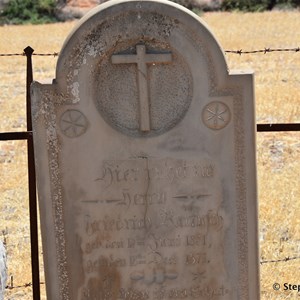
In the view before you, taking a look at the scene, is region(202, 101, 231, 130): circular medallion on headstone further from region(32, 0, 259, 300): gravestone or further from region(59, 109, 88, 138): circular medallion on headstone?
region(59, 109, 88, 138): circular medallion on headstone

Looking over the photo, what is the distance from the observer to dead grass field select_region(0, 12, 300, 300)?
18.5ft

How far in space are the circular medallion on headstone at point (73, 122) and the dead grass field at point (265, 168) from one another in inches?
9.0

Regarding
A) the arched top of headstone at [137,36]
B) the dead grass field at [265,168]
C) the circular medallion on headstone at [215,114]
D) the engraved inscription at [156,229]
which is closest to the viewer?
the arched top of headstone at [137,36]

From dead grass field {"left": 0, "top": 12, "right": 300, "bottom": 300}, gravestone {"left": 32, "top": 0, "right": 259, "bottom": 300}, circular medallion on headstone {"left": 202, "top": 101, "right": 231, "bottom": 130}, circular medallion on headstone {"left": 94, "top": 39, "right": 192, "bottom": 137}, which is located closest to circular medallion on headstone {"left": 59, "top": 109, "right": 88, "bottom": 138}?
gravestone {"left": 32, "top": 0, "right": 259, "bottom": 300}

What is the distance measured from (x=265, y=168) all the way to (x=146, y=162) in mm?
3755

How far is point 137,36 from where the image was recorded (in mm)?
3971

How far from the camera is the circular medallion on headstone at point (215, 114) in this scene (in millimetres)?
4035

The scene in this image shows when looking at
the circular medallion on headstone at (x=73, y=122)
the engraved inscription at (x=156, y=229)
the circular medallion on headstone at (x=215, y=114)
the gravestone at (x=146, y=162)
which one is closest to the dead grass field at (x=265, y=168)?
the circular medallion on headstone at (x=73, y=122)

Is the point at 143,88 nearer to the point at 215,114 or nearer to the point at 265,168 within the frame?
the point at 215,114

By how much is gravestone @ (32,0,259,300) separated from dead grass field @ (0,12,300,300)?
35 cm

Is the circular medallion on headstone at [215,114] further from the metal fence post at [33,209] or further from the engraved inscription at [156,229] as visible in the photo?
the metal fence post at [33,209]

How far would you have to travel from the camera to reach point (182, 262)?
14.0ft

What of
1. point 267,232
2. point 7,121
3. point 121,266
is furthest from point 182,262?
point 7,121

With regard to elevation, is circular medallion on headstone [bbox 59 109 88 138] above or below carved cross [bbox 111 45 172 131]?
below
